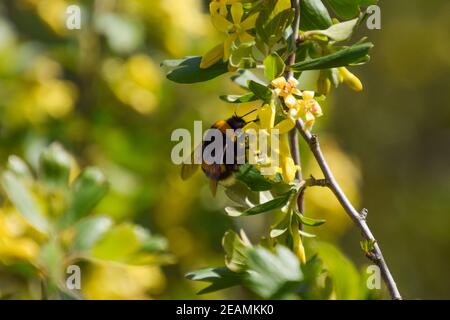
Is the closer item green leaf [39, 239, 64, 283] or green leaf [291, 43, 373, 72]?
green leaf [291, 43, 373, 72]

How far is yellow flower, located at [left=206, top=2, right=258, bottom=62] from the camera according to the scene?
3.37ft

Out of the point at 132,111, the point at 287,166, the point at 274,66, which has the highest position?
the point at 132,111

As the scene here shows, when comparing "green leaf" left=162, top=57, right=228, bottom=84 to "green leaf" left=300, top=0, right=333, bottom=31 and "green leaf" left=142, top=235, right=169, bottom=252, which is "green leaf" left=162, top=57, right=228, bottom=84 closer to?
"green leaf" left=300, top=0, right=333, bottom=31

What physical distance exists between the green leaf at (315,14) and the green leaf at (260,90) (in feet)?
0.38

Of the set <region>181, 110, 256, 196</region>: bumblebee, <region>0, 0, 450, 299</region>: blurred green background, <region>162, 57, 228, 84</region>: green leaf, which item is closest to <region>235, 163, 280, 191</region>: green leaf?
<region>181, 110, 256, 196</region>: bumblebee

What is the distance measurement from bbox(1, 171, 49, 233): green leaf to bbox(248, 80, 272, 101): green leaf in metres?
0.55

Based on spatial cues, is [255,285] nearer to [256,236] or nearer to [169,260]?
[169,260]

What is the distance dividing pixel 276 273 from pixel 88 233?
0.58 metres

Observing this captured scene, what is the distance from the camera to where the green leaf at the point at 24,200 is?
4.52ft

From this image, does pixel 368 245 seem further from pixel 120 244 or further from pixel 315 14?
pixel 120 244

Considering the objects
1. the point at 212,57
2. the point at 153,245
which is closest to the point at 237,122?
the point at 212,57

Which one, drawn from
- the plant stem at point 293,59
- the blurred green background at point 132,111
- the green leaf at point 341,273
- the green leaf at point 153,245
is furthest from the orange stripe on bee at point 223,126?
the blurred green background at point 132,111

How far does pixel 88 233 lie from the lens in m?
1.41

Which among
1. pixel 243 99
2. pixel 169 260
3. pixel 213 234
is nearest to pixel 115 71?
pixel 213 234
